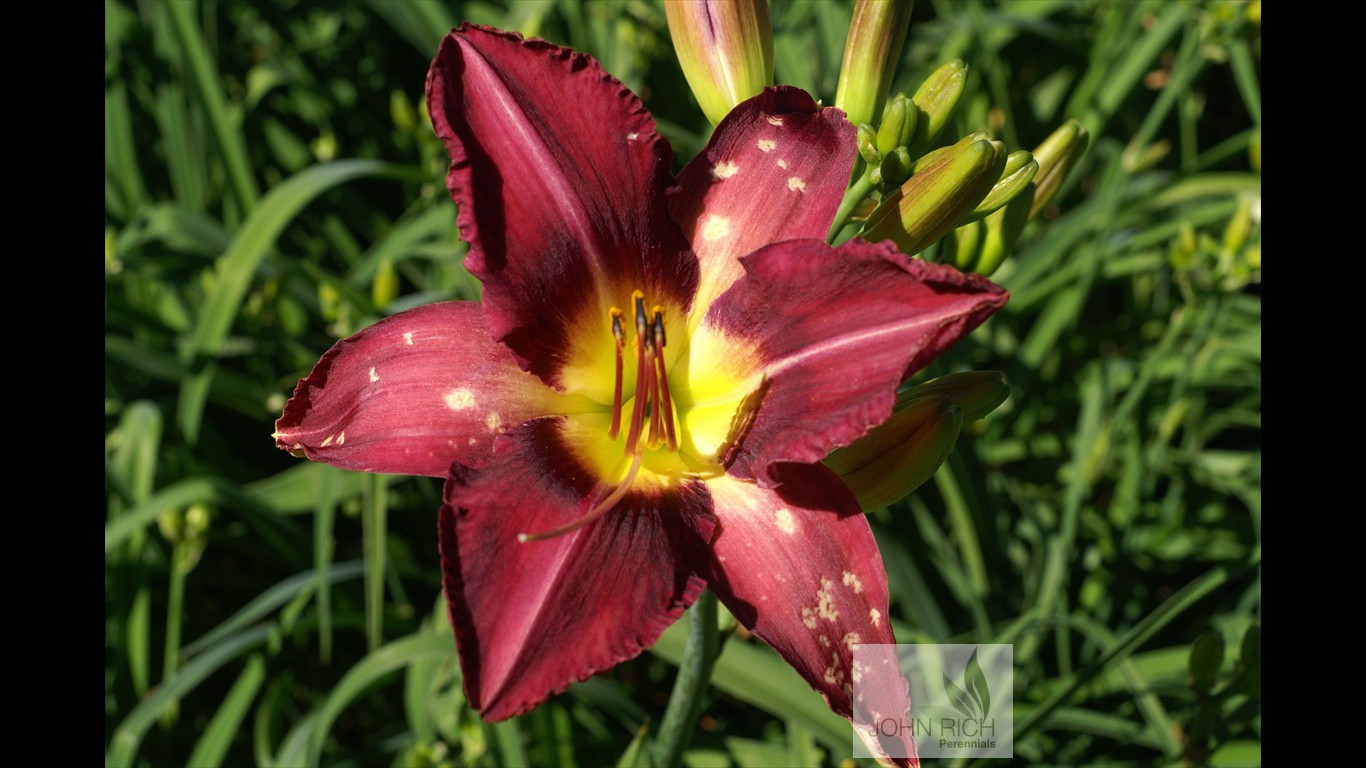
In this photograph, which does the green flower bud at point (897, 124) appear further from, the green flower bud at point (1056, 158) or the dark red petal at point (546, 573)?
the dark red petal at point (546, 573)

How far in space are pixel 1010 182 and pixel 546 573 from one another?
61cm

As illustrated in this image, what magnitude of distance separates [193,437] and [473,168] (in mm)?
1282

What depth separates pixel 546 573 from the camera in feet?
2.63

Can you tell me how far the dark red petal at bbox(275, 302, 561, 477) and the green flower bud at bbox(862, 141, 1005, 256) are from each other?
0.40 metres

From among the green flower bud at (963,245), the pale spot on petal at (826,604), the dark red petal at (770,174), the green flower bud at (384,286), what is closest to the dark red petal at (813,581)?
the pale spot on petal at (826,604)

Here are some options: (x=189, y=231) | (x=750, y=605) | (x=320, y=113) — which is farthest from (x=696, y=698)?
(x=320, y=113)

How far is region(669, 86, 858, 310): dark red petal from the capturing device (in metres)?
0.95

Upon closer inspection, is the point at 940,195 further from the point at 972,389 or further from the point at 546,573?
the point at 546,573

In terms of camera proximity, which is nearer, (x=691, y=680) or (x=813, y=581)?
(x=813, y=581)

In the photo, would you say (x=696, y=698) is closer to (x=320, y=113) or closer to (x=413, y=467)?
(x=413, y=467)

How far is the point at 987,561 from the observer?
192cm

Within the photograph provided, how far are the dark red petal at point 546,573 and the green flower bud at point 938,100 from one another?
45cm

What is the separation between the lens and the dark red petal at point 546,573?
29.8 inches

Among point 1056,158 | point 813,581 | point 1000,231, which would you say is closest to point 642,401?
point 813,581
